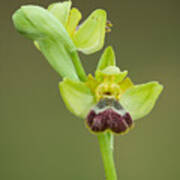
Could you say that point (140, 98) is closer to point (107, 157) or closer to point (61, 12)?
point (107, 157)

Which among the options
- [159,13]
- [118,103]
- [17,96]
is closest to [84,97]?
[118,103]

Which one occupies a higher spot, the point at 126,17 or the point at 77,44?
the point at 126,17

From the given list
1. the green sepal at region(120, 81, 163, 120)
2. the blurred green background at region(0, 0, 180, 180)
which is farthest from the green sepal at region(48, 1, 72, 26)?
the blurred green background at region(0, 0, 180, 180)

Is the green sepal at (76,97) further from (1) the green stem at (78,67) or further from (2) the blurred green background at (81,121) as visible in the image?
(2) the blurred green background at (81,121)

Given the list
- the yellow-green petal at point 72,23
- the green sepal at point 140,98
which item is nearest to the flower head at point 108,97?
the green sepal at point 140,98

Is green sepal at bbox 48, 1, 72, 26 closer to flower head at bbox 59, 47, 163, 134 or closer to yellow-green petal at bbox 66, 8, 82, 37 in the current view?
yellow-green petal at bbox 66, 8, 82, 37

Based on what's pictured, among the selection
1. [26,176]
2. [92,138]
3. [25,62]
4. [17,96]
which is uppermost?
[25,62]

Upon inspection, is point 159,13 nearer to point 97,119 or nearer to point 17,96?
point 17,96
